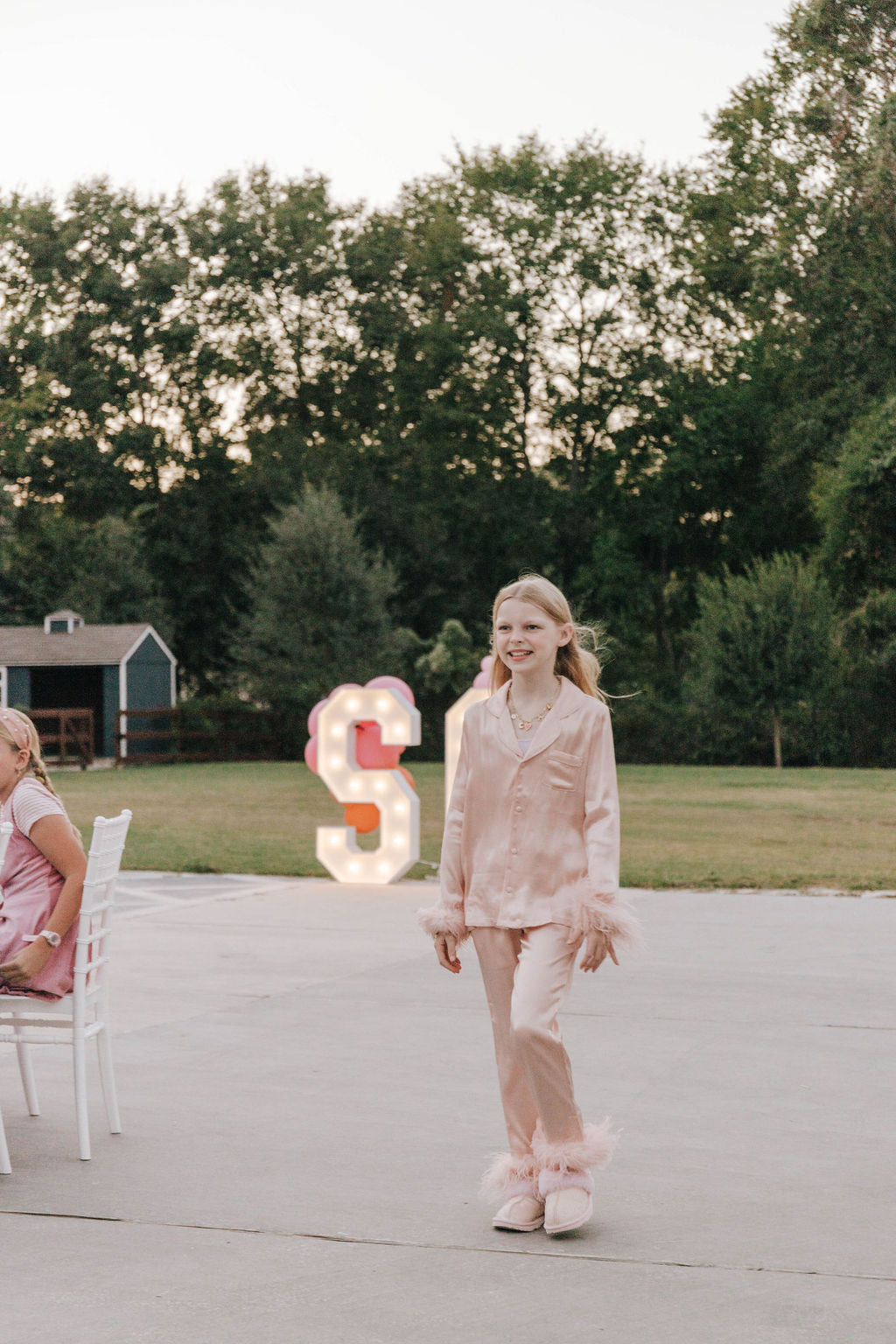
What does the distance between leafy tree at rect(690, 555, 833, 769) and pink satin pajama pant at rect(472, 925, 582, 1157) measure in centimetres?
3524

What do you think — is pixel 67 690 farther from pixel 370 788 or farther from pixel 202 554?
pixel 370 788

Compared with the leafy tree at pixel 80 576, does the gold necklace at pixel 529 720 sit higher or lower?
lower

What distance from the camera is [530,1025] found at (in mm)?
4430

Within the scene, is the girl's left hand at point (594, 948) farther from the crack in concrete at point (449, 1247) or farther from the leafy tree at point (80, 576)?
the leafy tree at point (80, 576)

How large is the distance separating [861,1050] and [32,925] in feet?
12.8

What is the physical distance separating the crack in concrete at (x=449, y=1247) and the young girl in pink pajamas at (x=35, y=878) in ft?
3.10

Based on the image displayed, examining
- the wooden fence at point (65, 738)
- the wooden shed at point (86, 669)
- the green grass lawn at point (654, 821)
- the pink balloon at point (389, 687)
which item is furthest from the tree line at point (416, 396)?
the pink balloon at point (389, 687)

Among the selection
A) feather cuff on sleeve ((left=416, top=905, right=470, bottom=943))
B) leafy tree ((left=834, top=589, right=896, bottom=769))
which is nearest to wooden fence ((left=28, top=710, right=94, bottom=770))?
leafy tree ((left=834, top=589, right=896, bottom=769))

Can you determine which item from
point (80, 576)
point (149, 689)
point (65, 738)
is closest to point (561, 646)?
point (65, 738)

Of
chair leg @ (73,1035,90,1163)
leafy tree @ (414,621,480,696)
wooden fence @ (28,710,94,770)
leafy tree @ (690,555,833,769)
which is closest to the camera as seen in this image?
chair leg @ (73,1035,90,1163)

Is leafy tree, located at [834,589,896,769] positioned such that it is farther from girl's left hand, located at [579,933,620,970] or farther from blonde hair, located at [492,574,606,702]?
girl's left hand, located at [579,933,620,970]

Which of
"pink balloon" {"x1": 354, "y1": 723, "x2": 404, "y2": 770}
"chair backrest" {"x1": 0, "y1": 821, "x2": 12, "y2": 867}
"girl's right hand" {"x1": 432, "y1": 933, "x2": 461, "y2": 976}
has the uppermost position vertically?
"chair backrest" {"x1": 0, "y1": 821, "x2": 12, "y2": 867}

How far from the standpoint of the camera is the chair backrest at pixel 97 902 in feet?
17.8

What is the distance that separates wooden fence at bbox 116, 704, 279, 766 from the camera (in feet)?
142
